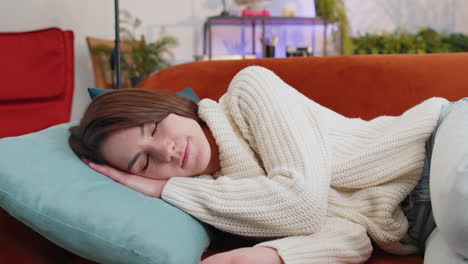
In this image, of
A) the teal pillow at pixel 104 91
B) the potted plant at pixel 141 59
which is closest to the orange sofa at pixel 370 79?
the teal pillow at pixel 104 91

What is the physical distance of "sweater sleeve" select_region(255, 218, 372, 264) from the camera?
31.9 inches

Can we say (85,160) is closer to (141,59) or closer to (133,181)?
(133,181)

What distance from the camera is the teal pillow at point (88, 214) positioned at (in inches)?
28.7

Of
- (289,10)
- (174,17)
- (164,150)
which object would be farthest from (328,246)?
(174,17)

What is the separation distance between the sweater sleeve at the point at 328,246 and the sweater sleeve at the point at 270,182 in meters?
0.03

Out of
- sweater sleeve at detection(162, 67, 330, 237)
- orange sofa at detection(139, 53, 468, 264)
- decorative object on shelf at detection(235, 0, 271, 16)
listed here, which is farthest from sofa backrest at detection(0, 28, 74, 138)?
decorative object on shelf at detection(235, 0, 271, 16)

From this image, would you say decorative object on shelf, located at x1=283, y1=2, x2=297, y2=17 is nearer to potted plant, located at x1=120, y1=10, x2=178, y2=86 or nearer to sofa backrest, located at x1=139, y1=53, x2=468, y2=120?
potted plant, located at x1=120, y1=10, x2=178, y2=86

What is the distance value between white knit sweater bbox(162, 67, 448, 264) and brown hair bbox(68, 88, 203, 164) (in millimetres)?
143

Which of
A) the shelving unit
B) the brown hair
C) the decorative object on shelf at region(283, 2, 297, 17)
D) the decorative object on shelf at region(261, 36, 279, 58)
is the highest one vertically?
the decorative object on shelf at region(283, 2, 297, 17)

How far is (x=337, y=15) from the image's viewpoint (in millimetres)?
3564

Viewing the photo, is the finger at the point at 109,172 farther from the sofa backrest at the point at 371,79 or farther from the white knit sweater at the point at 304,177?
the sofa backrest at the point at 371,79

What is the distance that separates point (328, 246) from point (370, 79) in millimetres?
694

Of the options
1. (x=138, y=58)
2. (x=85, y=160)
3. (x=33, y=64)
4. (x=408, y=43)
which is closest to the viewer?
(x=85, y=160)

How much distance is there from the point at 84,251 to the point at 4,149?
27 centimetres
